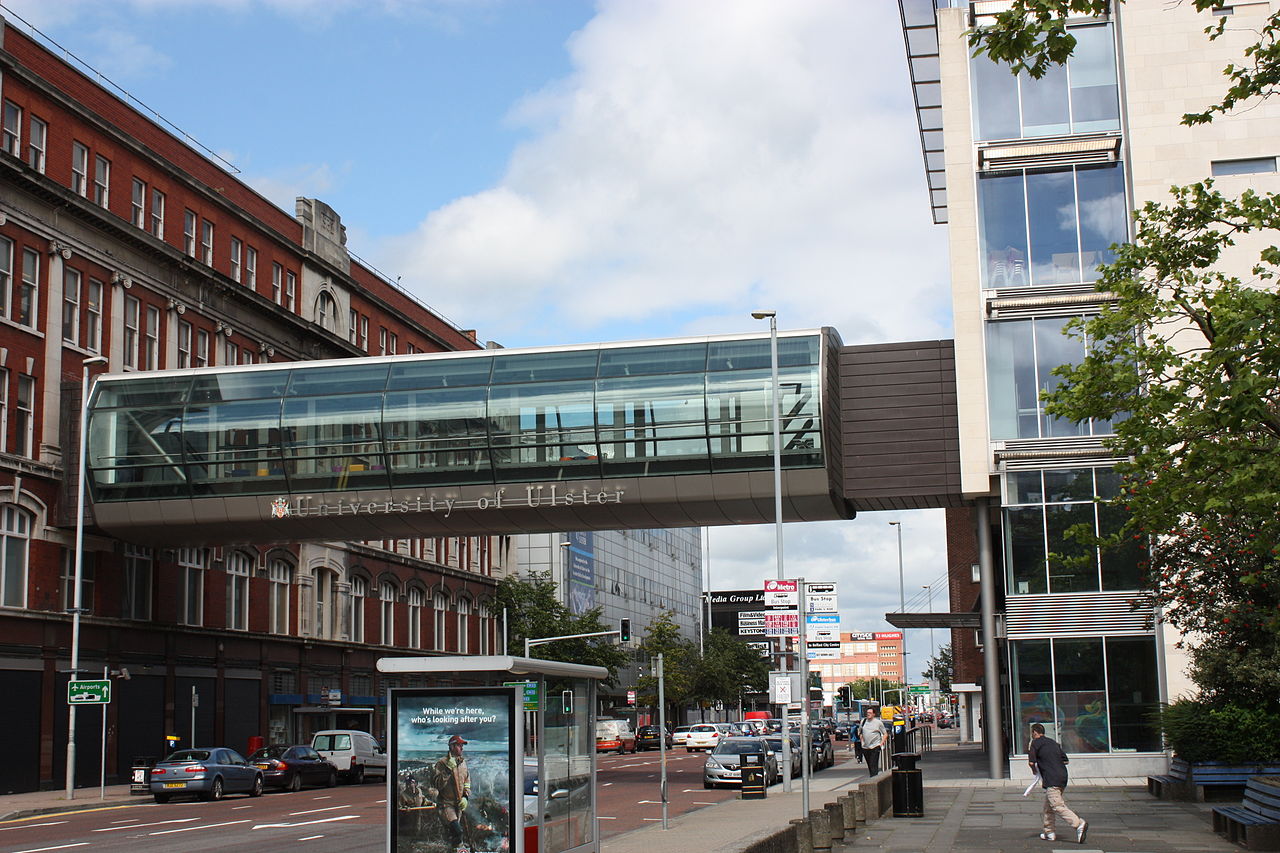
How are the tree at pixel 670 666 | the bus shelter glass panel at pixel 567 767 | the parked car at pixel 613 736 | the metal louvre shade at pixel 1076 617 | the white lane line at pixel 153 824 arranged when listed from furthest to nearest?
the tree at pixel 670 666 < the parked car at pixel 613 736 < the metal louvre shade at pixel 1076 617 < the white lane line at pixel 153 824 < the bus shelter glass panel at pixel 567 767

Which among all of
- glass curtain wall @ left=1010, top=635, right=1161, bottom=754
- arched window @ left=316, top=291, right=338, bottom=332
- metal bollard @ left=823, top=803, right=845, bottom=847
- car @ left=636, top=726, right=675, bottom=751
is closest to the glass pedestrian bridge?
glass curtain wall @ left=1010, top=635, right=1161, bottom=754

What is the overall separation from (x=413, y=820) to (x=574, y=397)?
24248mm

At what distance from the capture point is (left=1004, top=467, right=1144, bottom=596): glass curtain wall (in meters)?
35.3

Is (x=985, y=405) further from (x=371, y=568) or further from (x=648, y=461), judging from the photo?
(x=371, y=568)

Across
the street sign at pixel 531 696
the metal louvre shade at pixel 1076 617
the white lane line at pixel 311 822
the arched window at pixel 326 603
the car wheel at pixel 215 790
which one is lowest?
the car wheel at pixel 215 790

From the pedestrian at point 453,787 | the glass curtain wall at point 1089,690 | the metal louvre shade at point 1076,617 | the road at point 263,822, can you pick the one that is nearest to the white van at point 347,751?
the road at point 263,822

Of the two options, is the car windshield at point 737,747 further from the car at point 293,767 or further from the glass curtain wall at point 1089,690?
the car at point 293,767

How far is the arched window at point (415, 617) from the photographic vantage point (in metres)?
67.2

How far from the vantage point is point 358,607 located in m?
62.0

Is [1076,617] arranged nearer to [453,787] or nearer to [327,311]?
[453,787]

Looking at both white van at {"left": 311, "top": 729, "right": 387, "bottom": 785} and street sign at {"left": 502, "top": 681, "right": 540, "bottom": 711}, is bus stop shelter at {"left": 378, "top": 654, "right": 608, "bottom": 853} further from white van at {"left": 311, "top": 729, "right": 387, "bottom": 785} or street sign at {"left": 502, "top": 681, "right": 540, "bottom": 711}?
white van at {"left": 311, "top": 729, "right": 387, "bottom": 785}

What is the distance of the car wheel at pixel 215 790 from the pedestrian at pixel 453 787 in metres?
24.7

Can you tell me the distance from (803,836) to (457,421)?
23826 mm

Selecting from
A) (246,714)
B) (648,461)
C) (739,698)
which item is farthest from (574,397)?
(739,698)
